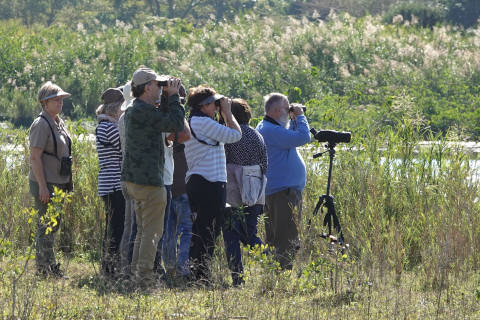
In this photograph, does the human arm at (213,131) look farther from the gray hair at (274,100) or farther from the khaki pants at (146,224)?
the gray hair at (274,100)

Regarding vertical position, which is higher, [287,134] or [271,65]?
[287,134]

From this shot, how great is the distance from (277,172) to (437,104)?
12.3 metres

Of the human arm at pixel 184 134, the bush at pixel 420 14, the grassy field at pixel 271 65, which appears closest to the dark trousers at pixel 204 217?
the human arm at pixel 184 134

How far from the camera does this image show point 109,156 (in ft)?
22.1

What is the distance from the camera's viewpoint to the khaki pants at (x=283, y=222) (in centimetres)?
703

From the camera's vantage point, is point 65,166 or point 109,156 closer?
point 65,166

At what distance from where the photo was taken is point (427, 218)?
754 cm

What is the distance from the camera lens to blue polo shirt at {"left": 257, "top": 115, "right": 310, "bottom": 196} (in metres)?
6.96

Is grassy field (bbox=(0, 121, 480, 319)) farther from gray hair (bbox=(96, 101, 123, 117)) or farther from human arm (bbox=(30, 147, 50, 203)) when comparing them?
gray hair (bbox=(96, 101, 123, 117))

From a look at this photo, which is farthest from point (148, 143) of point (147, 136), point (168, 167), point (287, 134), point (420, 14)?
point (420, 14)

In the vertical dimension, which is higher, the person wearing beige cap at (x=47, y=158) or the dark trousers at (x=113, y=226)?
the person wearing beige cap at (x=47, y=158)

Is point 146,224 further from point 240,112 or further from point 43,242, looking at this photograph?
point 240,112

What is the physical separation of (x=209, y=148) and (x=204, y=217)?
0.53 m

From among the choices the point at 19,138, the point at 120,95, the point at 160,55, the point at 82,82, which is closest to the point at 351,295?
the point at 120,95
